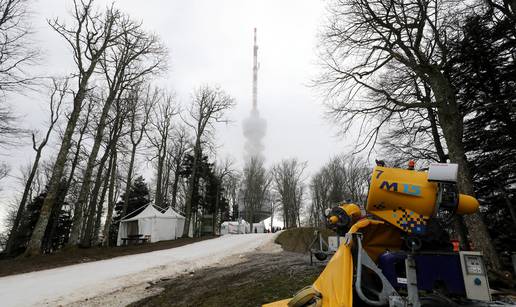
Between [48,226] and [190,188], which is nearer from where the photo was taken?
[190,188]

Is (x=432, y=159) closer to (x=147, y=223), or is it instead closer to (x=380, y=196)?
(x=380, y=196)

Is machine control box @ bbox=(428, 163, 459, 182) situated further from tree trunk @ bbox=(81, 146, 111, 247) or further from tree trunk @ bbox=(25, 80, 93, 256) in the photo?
tree trunk @ bbox=(81, 146, 111, 247)

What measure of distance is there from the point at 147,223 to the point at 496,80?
2615 cm

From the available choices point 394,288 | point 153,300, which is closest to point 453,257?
point 394,288

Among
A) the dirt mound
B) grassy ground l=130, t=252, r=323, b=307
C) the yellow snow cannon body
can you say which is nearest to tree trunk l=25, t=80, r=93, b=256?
grassy ground l=130, t=252, r=323, b=307

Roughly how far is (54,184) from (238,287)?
11.7 metres

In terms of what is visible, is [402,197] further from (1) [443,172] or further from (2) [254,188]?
(2) [254,188]

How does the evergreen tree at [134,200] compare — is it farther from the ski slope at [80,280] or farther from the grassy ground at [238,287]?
the grassy ground at [238,287]

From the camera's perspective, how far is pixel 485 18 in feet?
35.4

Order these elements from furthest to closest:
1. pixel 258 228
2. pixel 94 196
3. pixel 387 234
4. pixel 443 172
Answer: pixel 258 228, pixel 94 196, pixel 387 234, pixel 443 172

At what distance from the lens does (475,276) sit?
→ 2643 mm

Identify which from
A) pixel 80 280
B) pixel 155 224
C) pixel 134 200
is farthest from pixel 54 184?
pixel 134 200

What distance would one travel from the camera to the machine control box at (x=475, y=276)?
2.58 m

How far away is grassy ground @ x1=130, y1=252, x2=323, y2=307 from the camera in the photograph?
557 cm
